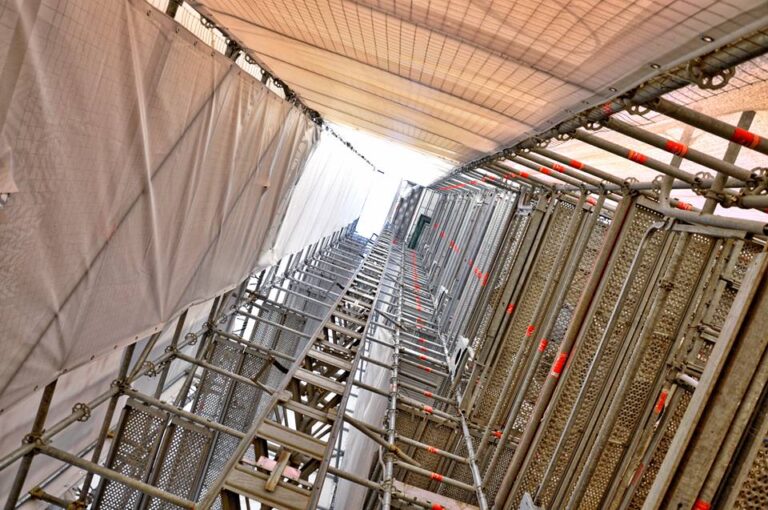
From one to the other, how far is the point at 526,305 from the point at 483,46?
5182mm

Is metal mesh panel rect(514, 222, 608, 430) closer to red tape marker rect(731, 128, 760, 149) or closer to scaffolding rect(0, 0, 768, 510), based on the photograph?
scaffolding rect(0, 0, 768, 510)

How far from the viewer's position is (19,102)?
2.31 metres

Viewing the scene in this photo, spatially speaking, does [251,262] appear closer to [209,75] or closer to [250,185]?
[250,185]

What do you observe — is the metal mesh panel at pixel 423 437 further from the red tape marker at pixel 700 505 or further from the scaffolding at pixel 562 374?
the red tape marker at pixel 700 505

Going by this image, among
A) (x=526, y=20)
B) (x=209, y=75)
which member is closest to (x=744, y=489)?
(x=526, y=20)

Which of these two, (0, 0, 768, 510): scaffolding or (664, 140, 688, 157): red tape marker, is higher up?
(664, 140, 688, 157): red tape marker

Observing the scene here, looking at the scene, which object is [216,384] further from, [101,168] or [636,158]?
[636,158]

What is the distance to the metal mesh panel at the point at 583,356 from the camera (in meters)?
4.41

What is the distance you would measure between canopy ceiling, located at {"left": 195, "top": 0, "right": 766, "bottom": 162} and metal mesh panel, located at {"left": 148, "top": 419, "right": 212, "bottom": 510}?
10.1ft

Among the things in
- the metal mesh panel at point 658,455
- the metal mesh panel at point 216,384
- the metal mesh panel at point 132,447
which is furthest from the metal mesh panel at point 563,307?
the metal mesh panel at point 132,447

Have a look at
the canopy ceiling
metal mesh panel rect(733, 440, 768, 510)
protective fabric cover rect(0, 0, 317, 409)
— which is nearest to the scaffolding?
metal mesh panel rect(733, 440, 768, 510)

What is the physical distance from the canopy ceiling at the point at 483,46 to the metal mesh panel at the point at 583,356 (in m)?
1.07

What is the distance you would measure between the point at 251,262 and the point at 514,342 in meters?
3.19

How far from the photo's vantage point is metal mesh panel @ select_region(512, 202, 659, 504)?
174 inches
